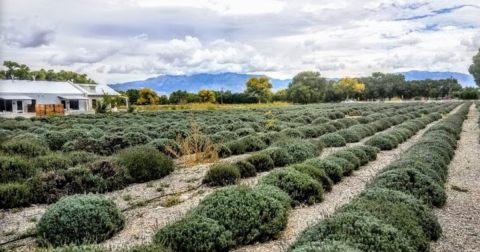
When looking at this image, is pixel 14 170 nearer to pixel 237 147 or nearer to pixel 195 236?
pixel 195 236

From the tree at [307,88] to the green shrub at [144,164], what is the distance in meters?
78.1

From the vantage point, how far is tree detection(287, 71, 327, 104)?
87688 millimetres

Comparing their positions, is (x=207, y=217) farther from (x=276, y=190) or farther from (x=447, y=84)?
(x=447, y=84)

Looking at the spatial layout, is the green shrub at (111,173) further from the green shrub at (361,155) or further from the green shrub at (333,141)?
the green shrub at (333,141)

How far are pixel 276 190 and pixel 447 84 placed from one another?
129 meters

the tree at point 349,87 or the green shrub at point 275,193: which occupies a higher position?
the tree at point 349,87

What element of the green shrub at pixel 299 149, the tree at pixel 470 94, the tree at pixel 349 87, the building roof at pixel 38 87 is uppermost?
the tree at pixel 349 87

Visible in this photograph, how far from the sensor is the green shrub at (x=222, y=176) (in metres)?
10.4

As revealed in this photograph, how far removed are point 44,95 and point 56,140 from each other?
132ft

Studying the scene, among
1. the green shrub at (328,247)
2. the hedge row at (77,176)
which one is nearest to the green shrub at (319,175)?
the hedge row at (77,176)

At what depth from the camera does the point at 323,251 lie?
425 cm

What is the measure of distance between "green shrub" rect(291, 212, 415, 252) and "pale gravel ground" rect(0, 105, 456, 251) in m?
2.72

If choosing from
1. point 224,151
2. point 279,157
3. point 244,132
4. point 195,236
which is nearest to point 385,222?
point 195,236

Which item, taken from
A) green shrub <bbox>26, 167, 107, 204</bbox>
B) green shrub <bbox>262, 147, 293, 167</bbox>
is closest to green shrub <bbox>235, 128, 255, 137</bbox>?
green shrub <bbox>262, 147, 293, 167</bbox>
